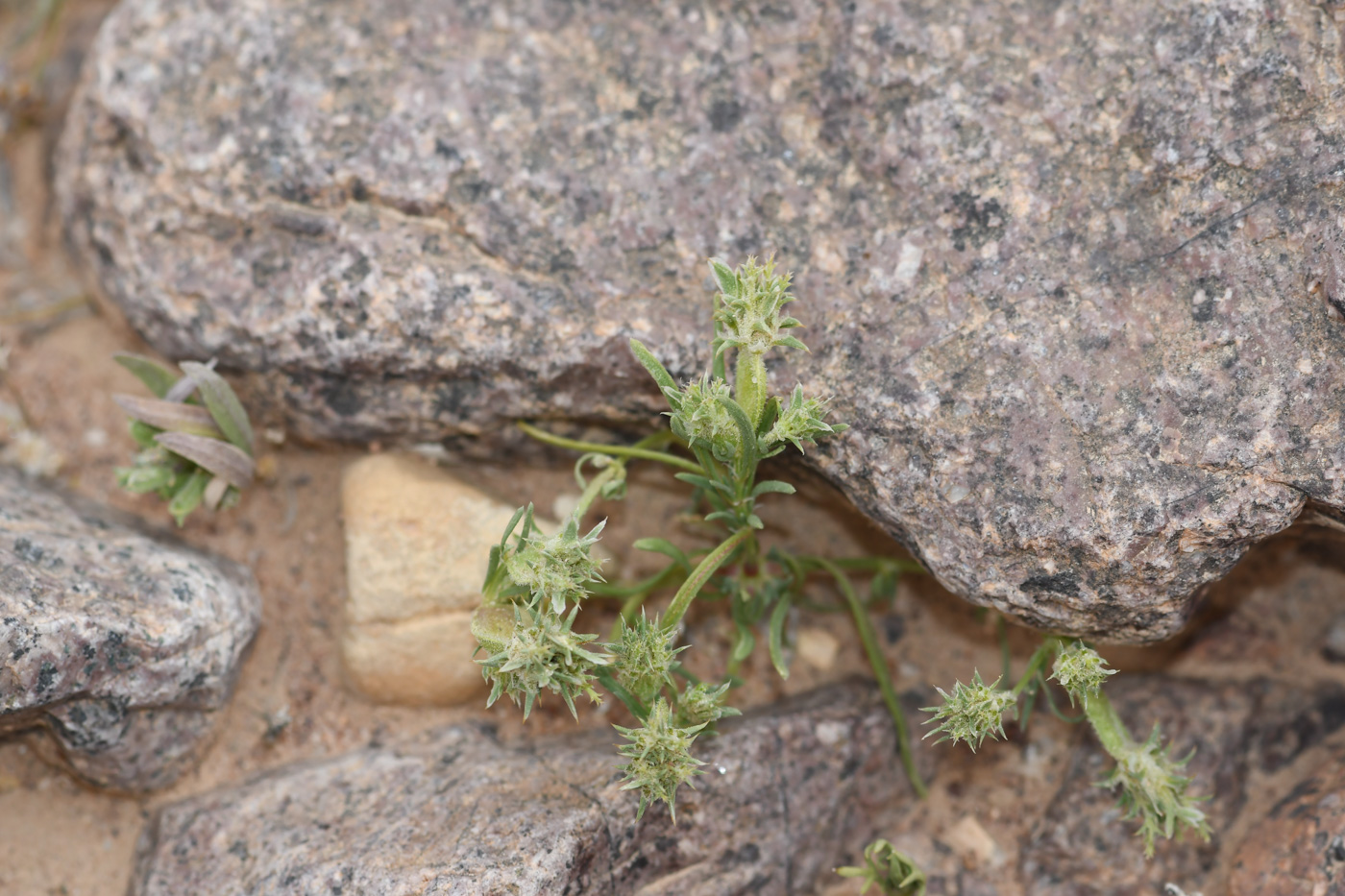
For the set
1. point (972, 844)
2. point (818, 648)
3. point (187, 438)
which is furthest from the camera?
point (818, 648)

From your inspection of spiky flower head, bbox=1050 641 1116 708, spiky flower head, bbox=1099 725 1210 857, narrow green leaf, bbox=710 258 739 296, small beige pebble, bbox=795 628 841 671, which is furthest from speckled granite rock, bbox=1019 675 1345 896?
narrow green leaf, bbox=710 258 739 296

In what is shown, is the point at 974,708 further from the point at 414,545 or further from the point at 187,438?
the point at 187,438

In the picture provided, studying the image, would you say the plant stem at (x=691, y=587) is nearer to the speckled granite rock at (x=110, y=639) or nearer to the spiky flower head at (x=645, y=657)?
the spiky flower head at (x=645, y=657)

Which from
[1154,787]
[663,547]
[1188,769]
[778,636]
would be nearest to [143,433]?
[663,547]

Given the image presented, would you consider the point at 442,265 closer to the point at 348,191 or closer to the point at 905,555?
the point at 348,191

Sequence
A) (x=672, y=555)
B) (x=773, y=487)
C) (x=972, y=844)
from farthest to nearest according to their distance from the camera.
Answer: (x=972, y=844) < (x=672, y=555) < (x=773, y=487)

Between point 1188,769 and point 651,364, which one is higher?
point 651,364

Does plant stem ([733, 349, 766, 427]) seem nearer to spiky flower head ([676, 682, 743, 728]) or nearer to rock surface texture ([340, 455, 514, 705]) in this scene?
spiky flower head ([676, 682, 743, 728])

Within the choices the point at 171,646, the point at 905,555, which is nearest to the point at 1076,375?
the point at 905,555
